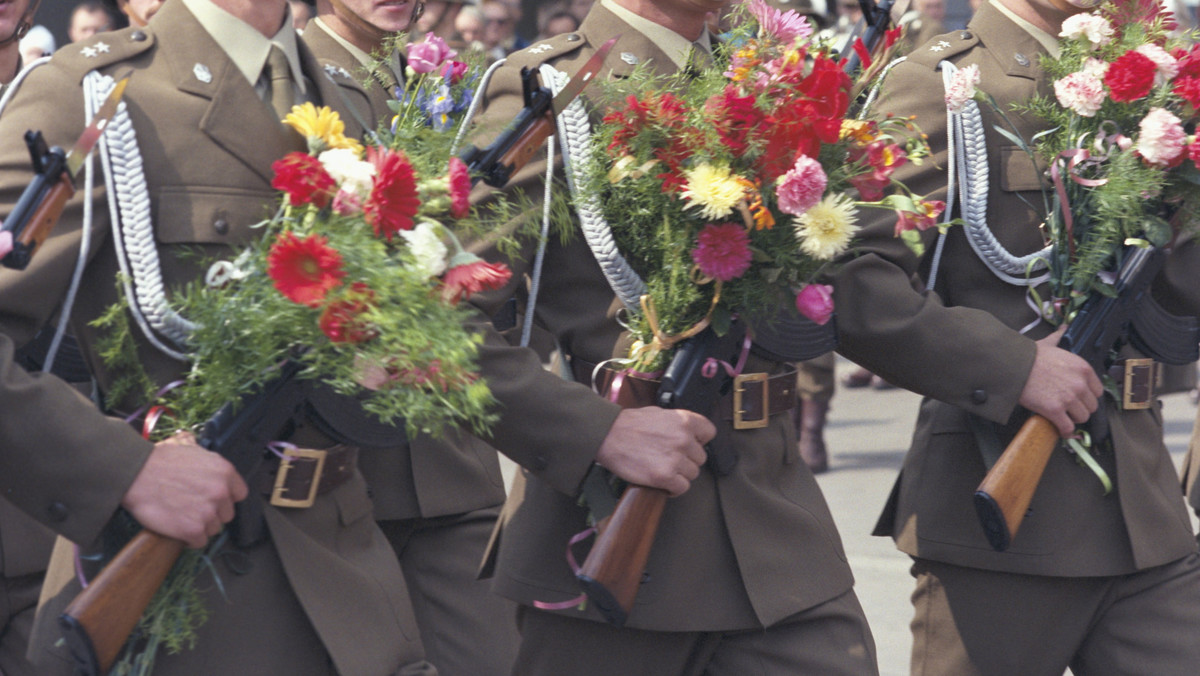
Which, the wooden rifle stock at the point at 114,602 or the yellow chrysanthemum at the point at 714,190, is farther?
the yellow chrysanthemum at the point at 714,190

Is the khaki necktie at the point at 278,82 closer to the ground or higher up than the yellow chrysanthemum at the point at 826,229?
higher up

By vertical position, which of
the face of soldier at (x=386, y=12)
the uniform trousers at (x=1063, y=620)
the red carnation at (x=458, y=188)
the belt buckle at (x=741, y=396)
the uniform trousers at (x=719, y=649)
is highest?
the red carnation at (x=458, y=188)

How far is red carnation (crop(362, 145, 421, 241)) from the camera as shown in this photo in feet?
7.18

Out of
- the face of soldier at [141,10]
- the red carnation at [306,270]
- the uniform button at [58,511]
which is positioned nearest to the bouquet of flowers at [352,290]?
the red carnation at [306,270]

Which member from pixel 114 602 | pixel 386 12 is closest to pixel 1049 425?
pixel 114 602

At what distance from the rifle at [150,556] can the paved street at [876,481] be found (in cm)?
288

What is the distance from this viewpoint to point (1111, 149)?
10.4ft

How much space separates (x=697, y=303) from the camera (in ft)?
8.95

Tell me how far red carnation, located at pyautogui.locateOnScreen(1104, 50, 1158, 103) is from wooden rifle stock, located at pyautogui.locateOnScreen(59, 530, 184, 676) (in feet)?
6.38

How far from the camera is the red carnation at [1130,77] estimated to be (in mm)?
3098

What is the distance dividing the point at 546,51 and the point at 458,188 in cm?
65

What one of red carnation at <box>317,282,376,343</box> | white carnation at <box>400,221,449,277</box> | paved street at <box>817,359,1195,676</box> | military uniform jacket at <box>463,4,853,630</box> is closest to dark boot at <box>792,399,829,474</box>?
paved street at <box>817,359,1195,676</box>

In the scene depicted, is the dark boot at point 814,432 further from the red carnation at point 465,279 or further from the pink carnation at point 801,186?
the red carnation at point 465,279

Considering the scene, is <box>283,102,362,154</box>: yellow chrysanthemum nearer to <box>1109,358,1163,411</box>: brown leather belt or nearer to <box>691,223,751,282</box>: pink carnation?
<box>691,223,751,282</box>: pink carnation
